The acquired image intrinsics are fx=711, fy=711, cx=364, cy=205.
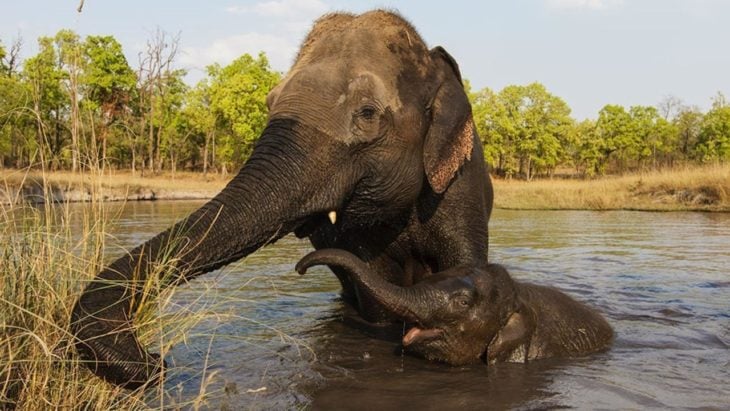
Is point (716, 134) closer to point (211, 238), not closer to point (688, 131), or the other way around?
point (688, 131)

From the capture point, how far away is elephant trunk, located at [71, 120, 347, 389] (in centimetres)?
337

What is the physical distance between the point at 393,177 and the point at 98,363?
2518mm

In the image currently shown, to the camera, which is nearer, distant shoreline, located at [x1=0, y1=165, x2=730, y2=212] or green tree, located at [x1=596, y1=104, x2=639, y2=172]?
distant shoreline, located at [x1=0, y1=165, x2=730, y2=212]

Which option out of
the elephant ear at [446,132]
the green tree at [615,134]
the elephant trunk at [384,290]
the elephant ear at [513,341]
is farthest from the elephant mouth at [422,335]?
the green tree at [615,134]

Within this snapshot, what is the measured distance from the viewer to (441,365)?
5316mm

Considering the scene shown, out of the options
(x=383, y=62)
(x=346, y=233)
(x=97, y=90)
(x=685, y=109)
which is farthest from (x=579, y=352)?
(x=685, y=109)

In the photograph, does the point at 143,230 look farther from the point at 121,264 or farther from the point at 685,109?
the point at 685,109

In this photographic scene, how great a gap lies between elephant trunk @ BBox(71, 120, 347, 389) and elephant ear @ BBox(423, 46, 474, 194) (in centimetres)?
87

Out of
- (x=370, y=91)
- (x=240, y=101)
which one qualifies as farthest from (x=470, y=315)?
(x=240, y=101)

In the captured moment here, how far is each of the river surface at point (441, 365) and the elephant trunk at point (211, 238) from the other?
0.36m

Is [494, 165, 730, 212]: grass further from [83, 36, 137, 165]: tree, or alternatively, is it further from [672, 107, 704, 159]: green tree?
[672, 107, 704, 159]: green tree

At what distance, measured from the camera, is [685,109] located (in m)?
88.6

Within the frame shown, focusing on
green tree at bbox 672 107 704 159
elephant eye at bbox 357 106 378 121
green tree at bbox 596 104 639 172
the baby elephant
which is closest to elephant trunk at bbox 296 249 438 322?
the baby elephant

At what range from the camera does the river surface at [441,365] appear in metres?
4.56
